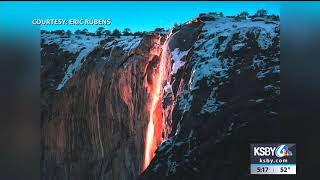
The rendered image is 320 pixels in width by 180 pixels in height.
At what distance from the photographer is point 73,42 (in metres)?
8.33

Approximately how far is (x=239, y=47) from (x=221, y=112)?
89 cm

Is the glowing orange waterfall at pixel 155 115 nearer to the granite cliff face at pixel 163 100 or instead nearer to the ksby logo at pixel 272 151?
the granite cliff face at pixel 163 100

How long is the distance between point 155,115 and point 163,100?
0.23 metres

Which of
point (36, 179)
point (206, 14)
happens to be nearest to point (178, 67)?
point (206, 14)

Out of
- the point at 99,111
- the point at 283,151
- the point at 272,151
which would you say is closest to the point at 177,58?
the point at 99,111

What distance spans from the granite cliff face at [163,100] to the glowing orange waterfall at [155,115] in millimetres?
13

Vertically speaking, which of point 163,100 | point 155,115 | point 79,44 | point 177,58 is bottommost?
point 155,115

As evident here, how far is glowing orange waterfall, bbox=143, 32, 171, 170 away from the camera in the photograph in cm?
820

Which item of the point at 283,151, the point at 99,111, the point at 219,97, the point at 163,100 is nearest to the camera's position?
the point at 283,151

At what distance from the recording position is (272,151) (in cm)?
793

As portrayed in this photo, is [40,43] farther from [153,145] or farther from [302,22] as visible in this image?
[302,22]

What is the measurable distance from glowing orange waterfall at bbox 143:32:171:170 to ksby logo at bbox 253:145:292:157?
126cm

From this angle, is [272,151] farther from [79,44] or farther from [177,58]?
[79,44]

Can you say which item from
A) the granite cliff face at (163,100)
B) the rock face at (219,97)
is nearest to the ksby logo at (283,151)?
the rock face at (219,97)
